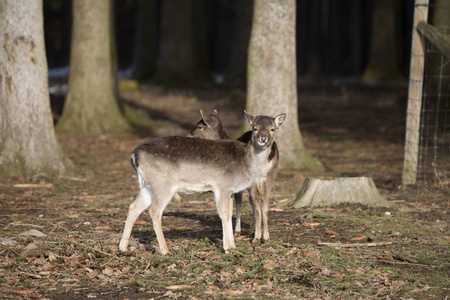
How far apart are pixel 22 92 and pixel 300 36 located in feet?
115

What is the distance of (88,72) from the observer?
16188 mm

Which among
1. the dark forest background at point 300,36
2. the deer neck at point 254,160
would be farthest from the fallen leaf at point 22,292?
the dark forest background at point 300,36

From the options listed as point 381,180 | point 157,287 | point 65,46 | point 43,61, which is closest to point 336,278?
point 157,287

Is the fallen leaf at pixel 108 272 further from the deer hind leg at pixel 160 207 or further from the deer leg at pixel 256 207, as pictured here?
the deer leg at pixel 256 207

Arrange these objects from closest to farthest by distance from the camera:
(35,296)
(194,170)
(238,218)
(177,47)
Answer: (35,296) → (194,170) → (238,218) → (177,47)

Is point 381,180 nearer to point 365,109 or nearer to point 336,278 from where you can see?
point 336,278

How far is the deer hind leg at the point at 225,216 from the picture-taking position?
6.74m

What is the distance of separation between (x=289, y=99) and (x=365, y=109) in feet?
30.1

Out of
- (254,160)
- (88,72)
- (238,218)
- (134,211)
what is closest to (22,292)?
(134,211)

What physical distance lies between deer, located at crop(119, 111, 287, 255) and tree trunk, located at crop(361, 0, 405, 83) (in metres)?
23.9

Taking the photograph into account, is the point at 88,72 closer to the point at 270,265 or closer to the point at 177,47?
the point at 270,265

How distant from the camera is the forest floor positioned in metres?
5.73

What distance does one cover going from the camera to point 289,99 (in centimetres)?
1187

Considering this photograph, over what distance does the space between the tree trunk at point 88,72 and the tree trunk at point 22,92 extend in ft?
17.2
